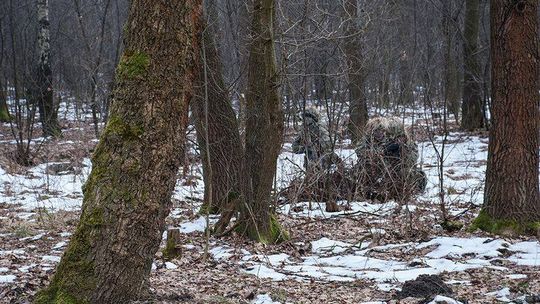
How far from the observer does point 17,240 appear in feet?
26.2

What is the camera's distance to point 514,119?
7.23m

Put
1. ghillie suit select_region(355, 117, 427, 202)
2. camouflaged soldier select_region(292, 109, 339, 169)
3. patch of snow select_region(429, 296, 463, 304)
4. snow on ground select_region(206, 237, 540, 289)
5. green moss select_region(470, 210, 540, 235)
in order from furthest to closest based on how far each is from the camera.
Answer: camouflaged soldier select_region(292, 109, 339, 169) → ghillie suit select_region(355, 117, 427, 202) → green moss select_region(470, 210, 540, 235) → snow on ground select_region(206, 237, 540, 289) → patch of snow select_region(429, 296, 463, 304)

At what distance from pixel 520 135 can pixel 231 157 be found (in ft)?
10.4

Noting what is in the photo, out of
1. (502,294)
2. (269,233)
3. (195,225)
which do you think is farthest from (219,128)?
(502,294)

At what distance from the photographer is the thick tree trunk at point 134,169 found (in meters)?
4.38

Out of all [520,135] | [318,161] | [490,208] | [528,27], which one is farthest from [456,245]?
[318,161]

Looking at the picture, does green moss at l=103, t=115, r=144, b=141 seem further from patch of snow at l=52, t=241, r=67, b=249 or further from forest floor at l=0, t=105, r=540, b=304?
patch of snow at l=52, t=241, r=67, b=249

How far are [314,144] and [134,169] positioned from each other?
6.56m

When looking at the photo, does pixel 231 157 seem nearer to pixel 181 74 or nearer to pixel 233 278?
pixel 233 278

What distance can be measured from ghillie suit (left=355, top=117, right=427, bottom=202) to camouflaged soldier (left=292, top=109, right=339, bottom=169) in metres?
0.45

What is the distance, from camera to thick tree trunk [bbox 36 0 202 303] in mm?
4375

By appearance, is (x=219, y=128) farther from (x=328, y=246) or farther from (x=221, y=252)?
(x=328, y=246)

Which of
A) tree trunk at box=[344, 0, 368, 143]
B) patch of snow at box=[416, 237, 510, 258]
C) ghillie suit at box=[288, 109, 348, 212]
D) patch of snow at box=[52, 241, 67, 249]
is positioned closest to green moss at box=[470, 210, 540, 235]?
patch of snow at box=[416, 237, 510, 258]

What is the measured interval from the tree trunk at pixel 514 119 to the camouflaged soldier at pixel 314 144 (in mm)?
2735
